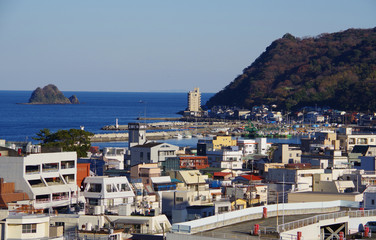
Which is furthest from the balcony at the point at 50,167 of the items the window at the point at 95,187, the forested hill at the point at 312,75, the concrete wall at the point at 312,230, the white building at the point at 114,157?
the forested hill at the point at 312,75

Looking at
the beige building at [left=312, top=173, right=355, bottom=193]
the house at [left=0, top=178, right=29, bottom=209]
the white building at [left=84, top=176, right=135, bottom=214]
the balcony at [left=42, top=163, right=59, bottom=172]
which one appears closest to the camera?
the house at [left=0, top=178, right=29, bottom=209]

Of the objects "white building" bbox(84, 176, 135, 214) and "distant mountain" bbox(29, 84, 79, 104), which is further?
"distant mountain" bbox(29, 84, 79, 104)

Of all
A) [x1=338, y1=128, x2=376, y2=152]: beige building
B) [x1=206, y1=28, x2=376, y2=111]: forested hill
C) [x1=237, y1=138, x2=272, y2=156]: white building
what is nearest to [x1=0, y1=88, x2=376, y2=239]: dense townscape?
[x1=338, y1=128, x2=376, y2=152]: beige building

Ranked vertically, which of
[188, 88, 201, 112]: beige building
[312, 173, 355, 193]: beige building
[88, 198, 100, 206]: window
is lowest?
[88, 198, 100, 206]: window

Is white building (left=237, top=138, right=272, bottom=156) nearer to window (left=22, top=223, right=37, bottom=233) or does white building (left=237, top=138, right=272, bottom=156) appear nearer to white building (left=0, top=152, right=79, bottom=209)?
white building (left=0, top=152, right=79, bottom=209)

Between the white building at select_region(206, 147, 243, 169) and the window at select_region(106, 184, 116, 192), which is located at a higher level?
the white building at select_region(206, 147, 243, 169)

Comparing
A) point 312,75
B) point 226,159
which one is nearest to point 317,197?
point 226,159

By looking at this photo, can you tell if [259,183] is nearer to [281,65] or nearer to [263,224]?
[263,224]

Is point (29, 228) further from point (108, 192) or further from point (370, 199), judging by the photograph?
point (108, 192)
